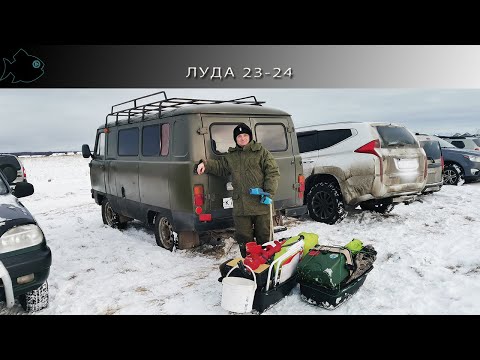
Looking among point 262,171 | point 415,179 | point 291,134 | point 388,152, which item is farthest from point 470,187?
point 262,171

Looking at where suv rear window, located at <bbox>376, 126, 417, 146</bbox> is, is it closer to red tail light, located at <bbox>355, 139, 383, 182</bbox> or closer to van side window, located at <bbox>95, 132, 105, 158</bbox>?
red tail light, located at <bbox>355, 139, 383, 182</bbox>

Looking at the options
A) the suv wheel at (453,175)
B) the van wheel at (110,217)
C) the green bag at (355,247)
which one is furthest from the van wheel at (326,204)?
the suv wheel at (453,175)

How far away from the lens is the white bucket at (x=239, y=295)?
3.38 metres

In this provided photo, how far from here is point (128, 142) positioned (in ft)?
21.9

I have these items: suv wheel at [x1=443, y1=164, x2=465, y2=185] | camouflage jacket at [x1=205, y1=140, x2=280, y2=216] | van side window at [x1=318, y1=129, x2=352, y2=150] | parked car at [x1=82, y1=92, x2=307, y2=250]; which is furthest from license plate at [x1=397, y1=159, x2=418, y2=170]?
suv wheel at [x1=443, y1=164, x2=465, y2=185]

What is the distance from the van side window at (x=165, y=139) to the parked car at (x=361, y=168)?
341 cm

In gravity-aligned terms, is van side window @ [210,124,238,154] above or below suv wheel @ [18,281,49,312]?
above

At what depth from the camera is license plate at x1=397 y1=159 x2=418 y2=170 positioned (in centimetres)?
656

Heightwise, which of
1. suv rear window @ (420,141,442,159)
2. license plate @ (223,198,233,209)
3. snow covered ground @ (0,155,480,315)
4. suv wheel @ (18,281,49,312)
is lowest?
snow covered ground @ (0,155,480,315)

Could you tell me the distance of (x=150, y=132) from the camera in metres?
5.88

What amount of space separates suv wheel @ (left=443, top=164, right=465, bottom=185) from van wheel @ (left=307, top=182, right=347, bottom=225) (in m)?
6.96

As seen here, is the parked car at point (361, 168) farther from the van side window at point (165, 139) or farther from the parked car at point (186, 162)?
the van side window at point (165, 139)

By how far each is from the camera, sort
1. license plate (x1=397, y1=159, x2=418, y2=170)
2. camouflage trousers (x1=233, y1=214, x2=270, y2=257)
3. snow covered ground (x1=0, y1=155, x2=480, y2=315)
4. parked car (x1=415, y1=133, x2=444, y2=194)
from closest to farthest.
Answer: snow covered ground (x1=0, y1=155, x2=480, y2=315), camouflage trousers (x1=233, y1=214, x2=270, y2=257), license plate (x1=397, y1=159, x2=418, y2=170), parked car (x1=415, y1=133, x2=444, y2=194)

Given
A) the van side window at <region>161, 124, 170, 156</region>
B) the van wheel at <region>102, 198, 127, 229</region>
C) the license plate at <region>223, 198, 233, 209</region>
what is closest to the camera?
the license plate at <region>223, 198, 233, 209</region>
